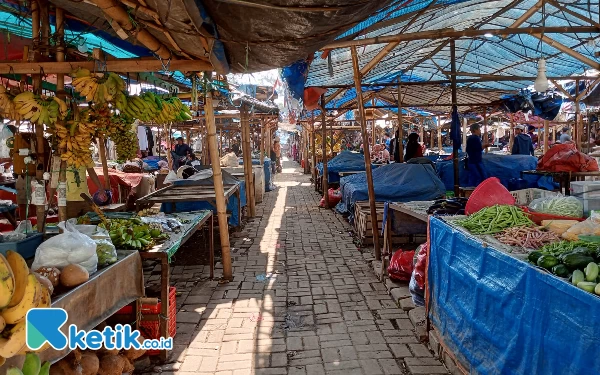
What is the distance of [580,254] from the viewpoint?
2.50m

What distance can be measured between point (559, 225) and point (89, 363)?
381 cm

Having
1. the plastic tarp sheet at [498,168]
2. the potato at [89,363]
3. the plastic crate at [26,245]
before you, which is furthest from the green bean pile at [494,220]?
the plastic tarp sheet at [498,168]

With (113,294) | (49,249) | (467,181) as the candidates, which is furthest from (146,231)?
(467,181)

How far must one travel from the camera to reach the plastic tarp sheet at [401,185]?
28.9ft

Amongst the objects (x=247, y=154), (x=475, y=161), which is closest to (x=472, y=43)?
(x=475, y=161)

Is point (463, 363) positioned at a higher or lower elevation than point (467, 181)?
lower

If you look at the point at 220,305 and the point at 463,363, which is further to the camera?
the point at 220,305

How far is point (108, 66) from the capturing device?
15.5ft

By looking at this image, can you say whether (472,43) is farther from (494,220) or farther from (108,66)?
(108,66)

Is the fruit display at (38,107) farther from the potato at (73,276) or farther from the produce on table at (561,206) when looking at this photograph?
the produce on table at (561,206)

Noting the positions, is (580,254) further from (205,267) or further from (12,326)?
(205,267)

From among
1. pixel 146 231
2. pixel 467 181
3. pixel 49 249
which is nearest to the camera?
pixel 49 249

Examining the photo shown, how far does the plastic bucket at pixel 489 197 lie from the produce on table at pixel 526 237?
770mm

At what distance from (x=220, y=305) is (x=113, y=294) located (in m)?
2.13
